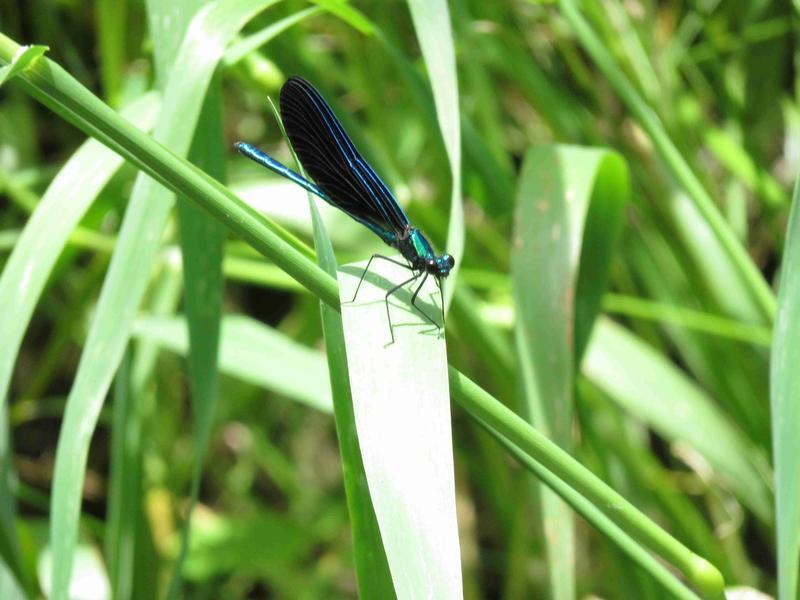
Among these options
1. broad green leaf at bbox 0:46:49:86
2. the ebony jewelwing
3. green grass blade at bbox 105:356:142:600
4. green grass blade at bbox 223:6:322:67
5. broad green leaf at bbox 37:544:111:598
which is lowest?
broad green leaf at bbox 37:544:111:598

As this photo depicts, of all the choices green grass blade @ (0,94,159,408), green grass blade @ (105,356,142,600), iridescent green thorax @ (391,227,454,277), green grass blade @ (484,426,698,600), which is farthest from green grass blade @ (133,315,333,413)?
green grass blade @ (484,426,698,600)

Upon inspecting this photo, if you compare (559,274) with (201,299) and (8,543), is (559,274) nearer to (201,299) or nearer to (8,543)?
(201,299)

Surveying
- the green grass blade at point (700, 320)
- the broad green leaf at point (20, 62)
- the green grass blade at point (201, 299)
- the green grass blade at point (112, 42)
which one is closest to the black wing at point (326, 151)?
the green grass blade at point (201, 299)

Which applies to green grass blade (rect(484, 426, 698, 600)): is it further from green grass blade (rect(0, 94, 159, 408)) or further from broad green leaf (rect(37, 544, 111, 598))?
broad green leaf (rect(37, 544, 111, 598))

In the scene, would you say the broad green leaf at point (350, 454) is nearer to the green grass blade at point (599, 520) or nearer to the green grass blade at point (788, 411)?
the green grass blade at point (599, 520)

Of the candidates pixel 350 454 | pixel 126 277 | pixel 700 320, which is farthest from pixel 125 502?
pixel 700 320
